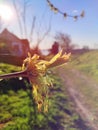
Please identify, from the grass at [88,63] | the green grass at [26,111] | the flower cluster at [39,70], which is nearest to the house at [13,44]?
the grass at [88,63]

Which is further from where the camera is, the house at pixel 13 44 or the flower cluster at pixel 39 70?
the house at pixel 13 44

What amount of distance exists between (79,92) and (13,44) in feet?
11.0

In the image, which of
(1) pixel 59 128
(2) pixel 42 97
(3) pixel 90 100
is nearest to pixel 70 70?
(3) pixel 90 100

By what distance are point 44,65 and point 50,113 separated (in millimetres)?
4096

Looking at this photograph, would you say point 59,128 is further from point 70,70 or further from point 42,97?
point 70,70

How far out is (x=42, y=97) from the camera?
41.7 inches

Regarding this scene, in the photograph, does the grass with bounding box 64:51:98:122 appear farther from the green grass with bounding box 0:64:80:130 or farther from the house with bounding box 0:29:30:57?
the house with bounding box 0:29:30:57

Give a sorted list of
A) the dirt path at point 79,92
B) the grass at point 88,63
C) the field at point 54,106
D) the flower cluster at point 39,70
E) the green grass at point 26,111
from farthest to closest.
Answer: the grass at point 88,63, the dirt path at point 79,92, the field at point 54,106, the green grass at point 26,111, the flower cluster at point 39,70

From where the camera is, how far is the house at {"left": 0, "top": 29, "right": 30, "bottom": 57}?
9014mm

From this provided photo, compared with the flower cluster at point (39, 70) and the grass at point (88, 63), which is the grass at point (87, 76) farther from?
the flower cluster at point (39, 70)

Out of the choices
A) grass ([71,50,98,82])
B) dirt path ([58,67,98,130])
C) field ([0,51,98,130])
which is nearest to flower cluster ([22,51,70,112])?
field ([0,51,98,130])

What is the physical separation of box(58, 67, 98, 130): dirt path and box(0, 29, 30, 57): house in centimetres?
126

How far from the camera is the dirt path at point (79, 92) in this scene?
544 cm

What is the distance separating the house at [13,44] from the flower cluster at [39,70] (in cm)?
773
